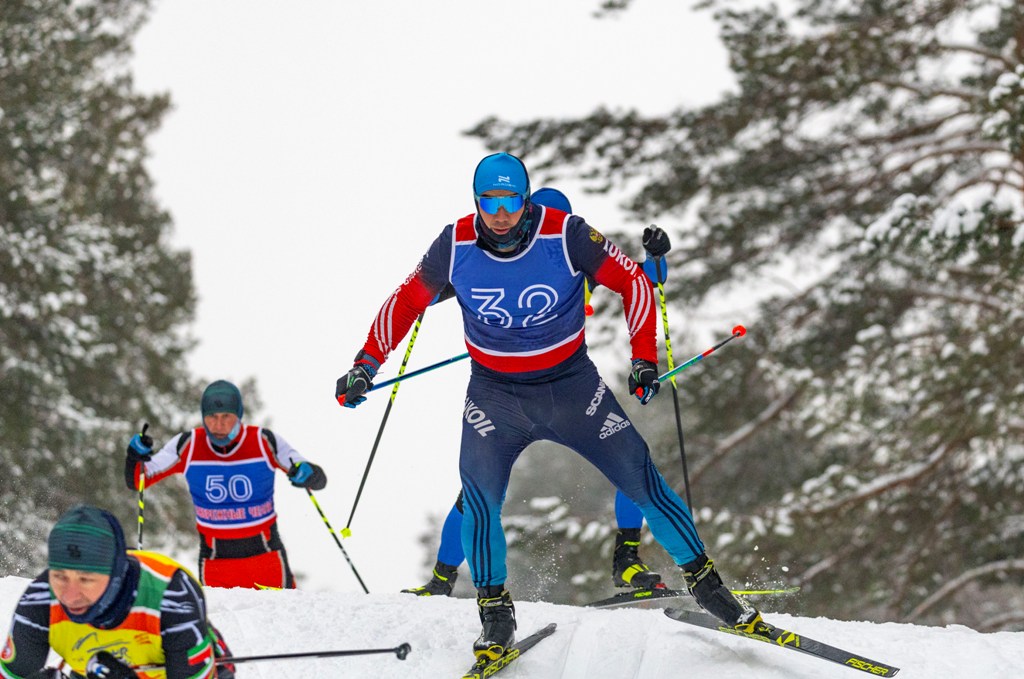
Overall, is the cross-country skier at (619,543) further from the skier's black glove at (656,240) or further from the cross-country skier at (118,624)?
the cross-country skier at (118,624)

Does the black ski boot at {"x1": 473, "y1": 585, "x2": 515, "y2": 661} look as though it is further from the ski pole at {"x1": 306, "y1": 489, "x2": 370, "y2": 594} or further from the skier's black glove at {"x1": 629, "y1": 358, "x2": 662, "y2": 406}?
the ski pole at {"x1": 306, "y1": 489, "x2": 370, "y2": 594}

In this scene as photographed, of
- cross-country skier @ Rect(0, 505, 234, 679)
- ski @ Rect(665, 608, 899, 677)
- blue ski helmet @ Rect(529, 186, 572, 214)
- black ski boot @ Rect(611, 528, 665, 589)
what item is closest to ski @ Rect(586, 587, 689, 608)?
black ski boot @ Rect(611, 528, 665, 589)

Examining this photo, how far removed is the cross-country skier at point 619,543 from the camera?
5746 millimetres

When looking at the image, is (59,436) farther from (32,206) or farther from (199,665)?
(199,665)

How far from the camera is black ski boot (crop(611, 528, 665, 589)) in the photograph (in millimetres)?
5703

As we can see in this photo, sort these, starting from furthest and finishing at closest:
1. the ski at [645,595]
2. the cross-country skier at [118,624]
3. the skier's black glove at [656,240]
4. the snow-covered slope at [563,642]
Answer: the skier's black glove at [656,240], the ski at [645,595], the snow-covered slope at [563,642], the cross-country skier at [118,624]

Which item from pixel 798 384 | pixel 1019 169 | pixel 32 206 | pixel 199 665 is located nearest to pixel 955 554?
pixel 798 384

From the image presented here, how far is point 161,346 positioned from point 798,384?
1329 cm

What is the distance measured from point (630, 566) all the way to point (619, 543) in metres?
0.14

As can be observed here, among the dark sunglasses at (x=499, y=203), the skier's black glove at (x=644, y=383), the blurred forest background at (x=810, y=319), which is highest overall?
the blurred forest background at (x=810, y=319)

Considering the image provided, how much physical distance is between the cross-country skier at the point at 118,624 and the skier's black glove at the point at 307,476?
340 centimetres

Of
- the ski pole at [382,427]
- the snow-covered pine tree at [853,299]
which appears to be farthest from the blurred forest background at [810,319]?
the ski pole at [382,427]

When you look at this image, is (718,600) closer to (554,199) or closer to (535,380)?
(535,380)

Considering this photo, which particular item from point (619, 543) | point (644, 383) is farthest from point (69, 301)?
point (644, 383)
